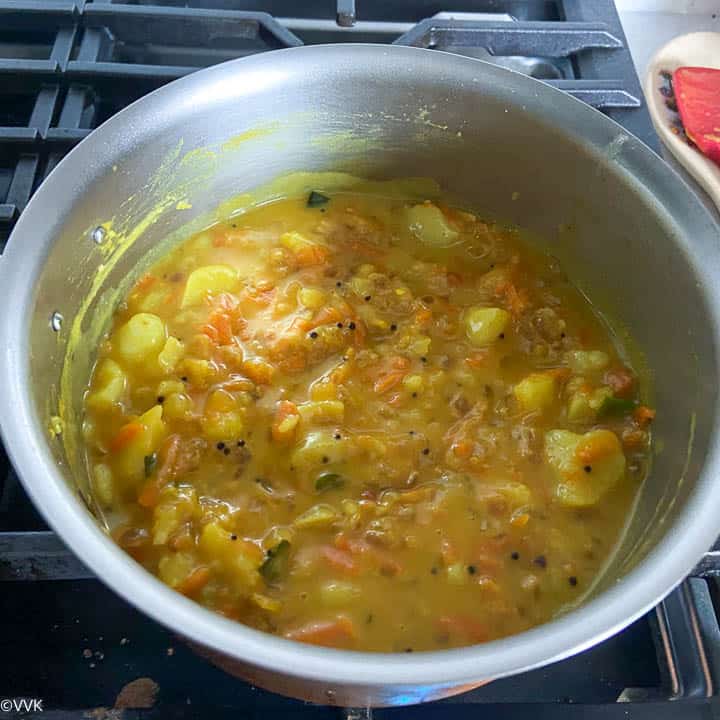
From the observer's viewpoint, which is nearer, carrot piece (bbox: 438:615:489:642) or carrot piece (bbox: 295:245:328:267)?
carrot piece (bbox: 438:615:489:642)

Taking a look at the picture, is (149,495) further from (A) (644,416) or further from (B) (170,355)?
(A) (644,416)

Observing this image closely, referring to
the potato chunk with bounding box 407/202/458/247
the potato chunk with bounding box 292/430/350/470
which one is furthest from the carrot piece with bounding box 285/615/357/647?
the potato chunk with bounding box 407/202/458/247

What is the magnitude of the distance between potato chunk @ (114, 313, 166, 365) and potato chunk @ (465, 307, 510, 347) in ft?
2.11

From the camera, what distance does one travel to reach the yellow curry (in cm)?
136

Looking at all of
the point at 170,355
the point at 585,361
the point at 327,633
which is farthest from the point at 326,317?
the point at 327,633

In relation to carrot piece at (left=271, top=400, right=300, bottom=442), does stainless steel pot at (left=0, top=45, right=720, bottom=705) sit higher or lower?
higher

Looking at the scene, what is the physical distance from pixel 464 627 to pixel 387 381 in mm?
494

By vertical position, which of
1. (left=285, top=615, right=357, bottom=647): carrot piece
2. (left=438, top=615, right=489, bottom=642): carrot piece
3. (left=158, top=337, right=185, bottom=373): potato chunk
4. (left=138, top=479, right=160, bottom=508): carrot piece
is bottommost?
(left=438, top=615, right=489, bottom=642): carrot piece

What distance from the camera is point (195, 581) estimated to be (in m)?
1.33

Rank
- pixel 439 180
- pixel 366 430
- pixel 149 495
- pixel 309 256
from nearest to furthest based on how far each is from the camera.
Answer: pixel 149 495
pixel 366 430
pixel 309 256
pixel 439 180

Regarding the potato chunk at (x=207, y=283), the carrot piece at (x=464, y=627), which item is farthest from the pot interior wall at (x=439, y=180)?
the carrot piece at (x=464, y=627)

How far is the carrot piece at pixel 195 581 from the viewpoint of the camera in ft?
4.32

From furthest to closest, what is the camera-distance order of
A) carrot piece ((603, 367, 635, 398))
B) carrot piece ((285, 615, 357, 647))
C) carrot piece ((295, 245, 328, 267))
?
carrot piece ((295, 245, 328, 267))
carrot piece ((603, 367, 635, 398))
carrot piece ((285, 615, 357, 647))

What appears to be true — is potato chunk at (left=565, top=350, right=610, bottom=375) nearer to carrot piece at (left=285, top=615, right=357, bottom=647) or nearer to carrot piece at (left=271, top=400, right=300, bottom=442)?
carrot piece at (left=271, top=400, right=300, bottom=442)
